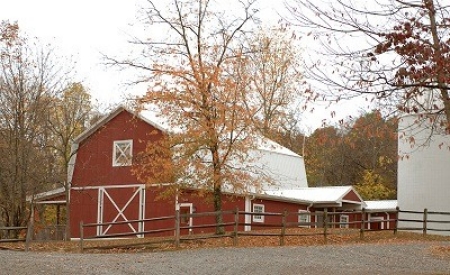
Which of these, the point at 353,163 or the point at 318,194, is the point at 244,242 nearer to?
the point at 318,194

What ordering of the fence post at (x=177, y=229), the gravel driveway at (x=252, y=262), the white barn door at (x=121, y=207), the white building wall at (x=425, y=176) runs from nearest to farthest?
the gravel driveway at (x=252, y=262)
the fence post at (x=177, y=229)
the white building wall at (x=425, y=176)
the white barn door at (x=121, y=207)

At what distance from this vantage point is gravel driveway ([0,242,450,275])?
18.8m

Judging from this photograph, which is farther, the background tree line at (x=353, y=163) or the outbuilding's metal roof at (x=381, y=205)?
the background tree line at (x=353, y=163)

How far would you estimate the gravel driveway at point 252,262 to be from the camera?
741 inches

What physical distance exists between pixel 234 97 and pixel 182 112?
1.91 m

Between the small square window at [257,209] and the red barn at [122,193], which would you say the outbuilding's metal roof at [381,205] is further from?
the small square window at [257,209]

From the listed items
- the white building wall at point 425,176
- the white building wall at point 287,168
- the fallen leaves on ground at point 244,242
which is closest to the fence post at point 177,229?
the fallen leaves on ground at point 244,242

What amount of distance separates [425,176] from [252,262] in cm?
1684

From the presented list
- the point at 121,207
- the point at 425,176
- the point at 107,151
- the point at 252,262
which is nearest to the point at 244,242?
the point at 252,262

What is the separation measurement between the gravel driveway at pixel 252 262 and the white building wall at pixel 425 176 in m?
10.7

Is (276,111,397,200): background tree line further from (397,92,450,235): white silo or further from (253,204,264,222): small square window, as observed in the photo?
(397,92,450,235): white silo

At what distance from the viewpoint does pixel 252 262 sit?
2033cm

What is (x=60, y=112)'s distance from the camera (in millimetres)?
42219

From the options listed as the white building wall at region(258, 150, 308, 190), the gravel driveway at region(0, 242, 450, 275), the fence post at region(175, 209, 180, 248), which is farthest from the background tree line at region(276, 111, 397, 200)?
the gravel driveway at region(0, 242, 450, 275)
